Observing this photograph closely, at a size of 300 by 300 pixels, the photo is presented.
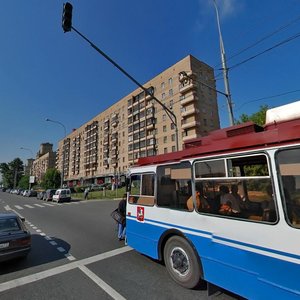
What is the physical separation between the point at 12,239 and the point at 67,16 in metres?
6.30

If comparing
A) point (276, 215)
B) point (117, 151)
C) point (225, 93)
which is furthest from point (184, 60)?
point (276, 215)

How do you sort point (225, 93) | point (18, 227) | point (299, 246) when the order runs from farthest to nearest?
point (225, 93)
point (18, 227)
point (299, 246)

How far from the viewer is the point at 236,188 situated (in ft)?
12.3

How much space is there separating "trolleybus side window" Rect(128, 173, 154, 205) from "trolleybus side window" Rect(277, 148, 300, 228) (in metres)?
2.98

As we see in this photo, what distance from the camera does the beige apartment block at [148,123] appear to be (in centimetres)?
5094

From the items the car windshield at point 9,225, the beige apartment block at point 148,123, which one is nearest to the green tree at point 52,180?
the beige apartment block at point 148,123

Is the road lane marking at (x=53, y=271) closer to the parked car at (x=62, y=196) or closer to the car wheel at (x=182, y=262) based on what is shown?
the car wheel at (x=182, y=262)

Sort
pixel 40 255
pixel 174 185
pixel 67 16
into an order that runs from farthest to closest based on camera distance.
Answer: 1. pixel 67 16
2. pixel 40 255
3. pixel 174 185

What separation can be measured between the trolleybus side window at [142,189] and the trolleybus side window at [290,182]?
9.79 feet

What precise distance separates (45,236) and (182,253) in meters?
6.57

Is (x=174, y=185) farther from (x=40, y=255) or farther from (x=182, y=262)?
(x=40, y=255)

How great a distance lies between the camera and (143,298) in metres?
3.96

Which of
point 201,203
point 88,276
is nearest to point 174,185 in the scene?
point 201,203

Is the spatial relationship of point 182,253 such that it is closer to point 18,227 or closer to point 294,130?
point 294,130
